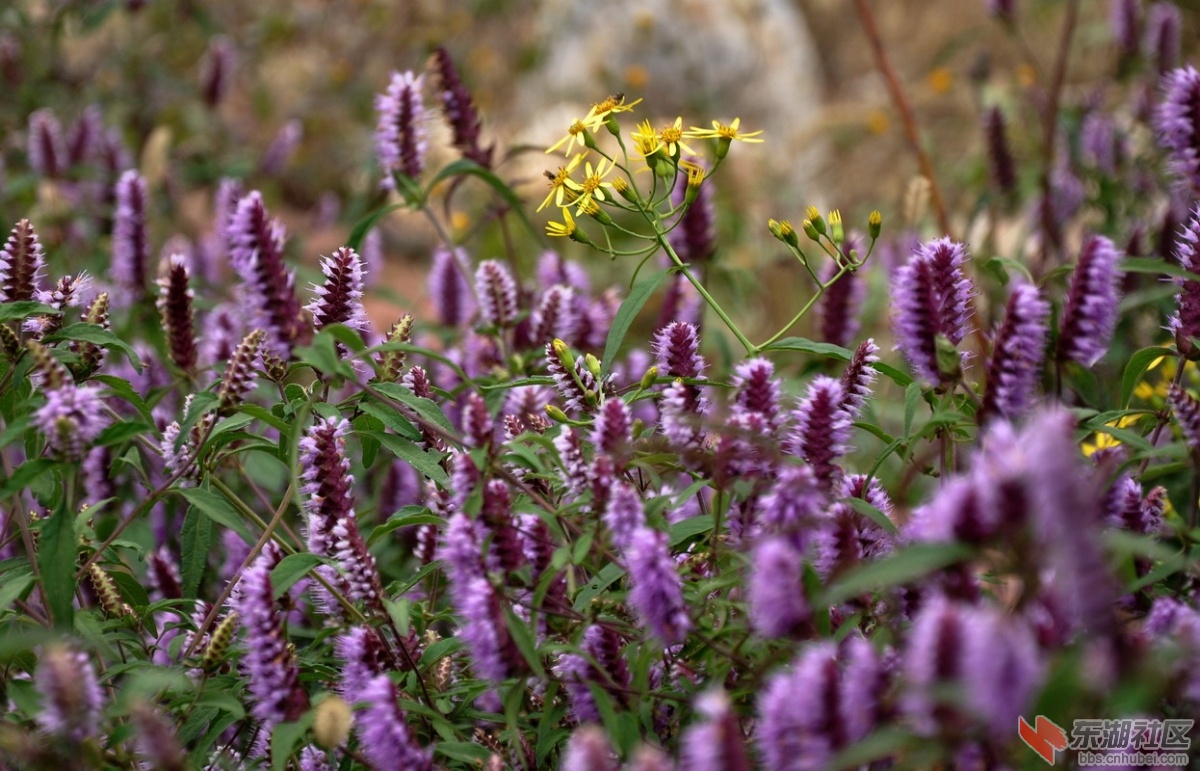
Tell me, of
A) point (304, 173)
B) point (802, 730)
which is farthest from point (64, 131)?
point (802, 730)

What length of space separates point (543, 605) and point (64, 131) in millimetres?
4497

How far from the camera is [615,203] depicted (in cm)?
224

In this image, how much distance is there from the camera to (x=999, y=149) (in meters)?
4.22

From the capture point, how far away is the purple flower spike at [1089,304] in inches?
65.9

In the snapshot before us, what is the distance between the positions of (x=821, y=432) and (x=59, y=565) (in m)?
1.16

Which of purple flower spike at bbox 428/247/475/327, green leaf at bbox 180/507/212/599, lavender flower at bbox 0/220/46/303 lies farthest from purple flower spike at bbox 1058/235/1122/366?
purple flower spike at bbox 428/247/475/327

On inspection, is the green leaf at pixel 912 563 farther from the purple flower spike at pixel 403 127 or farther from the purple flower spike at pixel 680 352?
the purple flower spike at pixel 403 127

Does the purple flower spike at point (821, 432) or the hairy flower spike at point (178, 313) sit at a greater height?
the hairy flower spike at point (178, 313)

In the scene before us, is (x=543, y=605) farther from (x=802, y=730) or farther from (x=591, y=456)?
(x=802, y=730)

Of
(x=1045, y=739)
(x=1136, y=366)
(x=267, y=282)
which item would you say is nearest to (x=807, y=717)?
(x=1045, y=739)

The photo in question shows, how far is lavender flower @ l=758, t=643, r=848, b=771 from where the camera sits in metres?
1.26

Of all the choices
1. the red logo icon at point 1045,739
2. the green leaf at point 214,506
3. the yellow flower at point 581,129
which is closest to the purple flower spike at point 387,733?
the green leaf at point 214,506

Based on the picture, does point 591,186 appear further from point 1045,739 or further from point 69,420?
point 1045,739

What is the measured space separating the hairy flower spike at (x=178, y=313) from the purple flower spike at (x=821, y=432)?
1185mm
